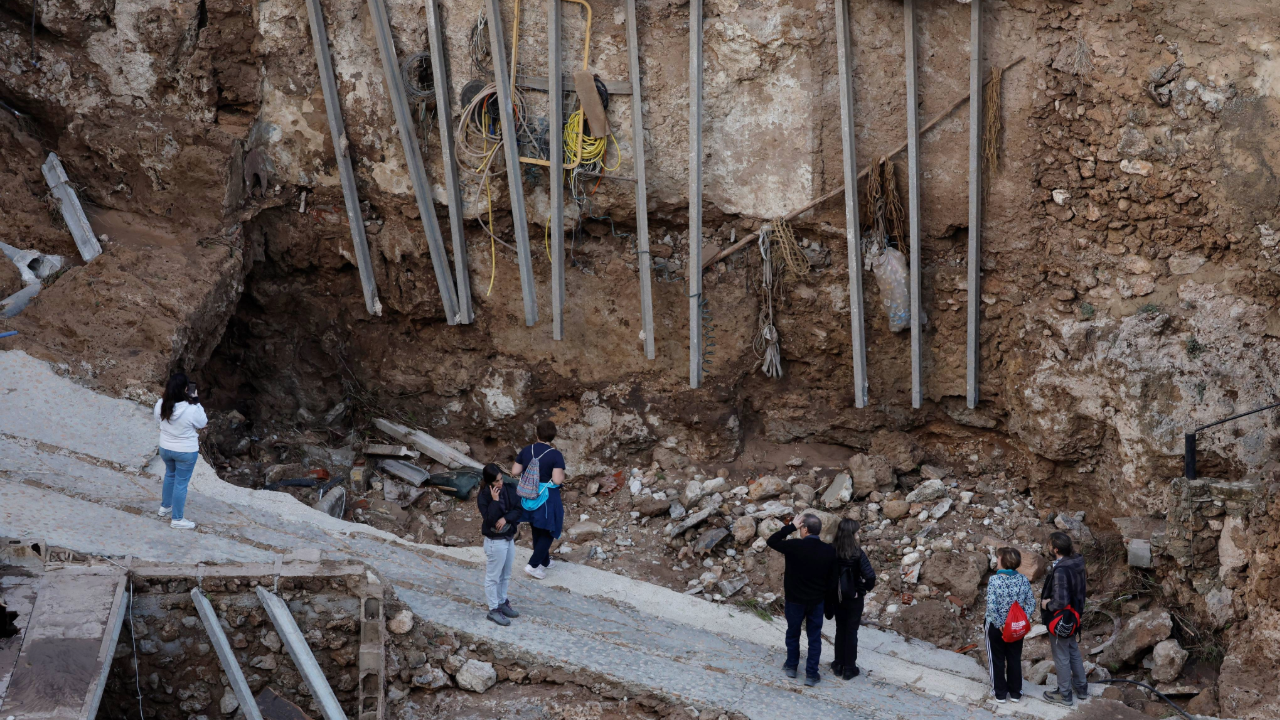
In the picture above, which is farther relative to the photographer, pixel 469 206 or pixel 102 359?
pixel 469 206

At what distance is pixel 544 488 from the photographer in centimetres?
792

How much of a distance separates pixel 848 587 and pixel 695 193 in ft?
13.7

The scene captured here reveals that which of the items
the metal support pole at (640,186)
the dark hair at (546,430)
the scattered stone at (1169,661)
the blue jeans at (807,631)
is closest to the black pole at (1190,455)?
the scattered stone at (1169,661)

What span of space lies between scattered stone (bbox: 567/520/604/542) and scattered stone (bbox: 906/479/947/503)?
2.77 m

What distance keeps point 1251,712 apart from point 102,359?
860cm

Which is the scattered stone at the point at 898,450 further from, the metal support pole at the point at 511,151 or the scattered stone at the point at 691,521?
the metal support pole at the point at 511,151

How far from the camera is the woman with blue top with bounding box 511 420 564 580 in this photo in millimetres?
7816

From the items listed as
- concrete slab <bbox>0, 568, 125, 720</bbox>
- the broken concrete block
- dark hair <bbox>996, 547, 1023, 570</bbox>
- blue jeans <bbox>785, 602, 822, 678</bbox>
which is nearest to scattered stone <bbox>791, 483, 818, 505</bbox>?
the broken concrete block

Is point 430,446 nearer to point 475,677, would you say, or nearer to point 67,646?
point 475,677

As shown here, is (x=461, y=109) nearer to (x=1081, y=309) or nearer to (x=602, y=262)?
(x=602, y=262)

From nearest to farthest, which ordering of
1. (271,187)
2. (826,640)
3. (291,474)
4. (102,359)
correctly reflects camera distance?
(826,640)
(102,359)
(291,474)
(271,187)

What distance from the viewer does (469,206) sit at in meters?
10.9

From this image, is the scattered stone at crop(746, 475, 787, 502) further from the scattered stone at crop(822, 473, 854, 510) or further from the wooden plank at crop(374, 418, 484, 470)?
the wooden plank at crop(374, 418, 484, 470)

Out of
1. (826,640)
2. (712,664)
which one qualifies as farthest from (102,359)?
(826,640)
